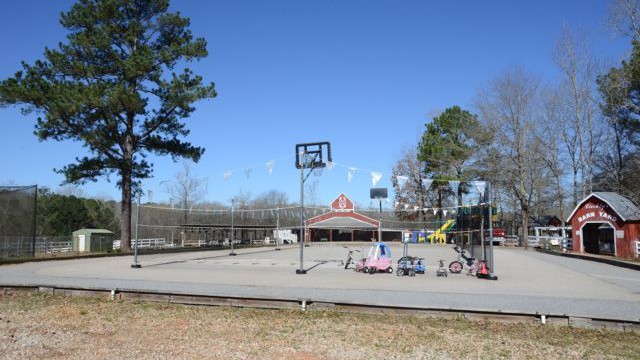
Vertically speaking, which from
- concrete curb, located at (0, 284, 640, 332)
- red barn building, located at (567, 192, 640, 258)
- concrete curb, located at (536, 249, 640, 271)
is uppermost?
red barn building, located at (567, 192, 640, 258)

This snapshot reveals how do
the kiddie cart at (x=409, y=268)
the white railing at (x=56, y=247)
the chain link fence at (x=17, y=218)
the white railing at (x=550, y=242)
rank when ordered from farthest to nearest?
the white railing at (x=550, y=242), the white railing at (x=56, y=247), the chain link fence at (x=17, y=218), the kiddie cart at (x=409, y=268)

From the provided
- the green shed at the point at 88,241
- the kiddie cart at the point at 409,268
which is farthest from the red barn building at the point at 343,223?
the kiddie cart at the point at 409,268

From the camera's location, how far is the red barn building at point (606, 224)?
87.1 ft

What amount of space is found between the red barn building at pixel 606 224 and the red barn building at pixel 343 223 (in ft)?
83.9

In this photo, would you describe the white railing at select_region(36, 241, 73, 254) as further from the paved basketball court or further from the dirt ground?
the dirt ground

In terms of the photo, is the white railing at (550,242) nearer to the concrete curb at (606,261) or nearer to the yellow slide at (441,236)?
the concrete curb at (606,261)

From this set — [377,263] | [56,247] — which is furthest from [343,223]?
[377,263]

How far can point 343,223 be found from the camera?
57906 mm

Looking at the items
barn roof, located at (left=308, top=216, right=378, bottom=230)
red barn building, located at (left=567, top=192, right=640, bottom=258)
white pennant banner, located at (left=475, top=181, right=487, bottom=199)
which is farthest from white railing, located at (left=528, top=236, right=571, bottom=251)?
white pennant banner, located at (left=475, top=181, right=487, bottom=199)

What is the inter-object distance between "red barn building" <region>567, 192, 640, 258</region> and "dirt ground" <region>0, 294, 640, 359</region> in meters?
22.3

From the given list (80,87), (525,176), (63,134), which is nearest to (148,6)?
(80,87)

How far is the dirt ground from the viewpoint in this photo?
21.3 feet

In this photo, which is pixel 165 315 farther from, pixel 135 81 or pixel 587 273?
pixel 135 81

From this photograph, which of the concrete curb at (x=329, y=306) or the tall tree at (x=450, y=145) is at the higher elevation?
the tall tree at (x=450, y=145)
